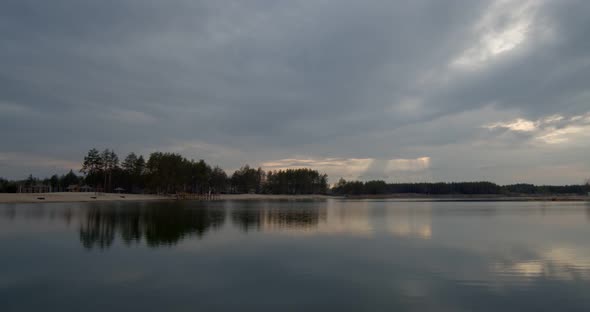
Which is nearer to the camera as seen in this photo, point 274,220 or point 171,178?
point 274,220

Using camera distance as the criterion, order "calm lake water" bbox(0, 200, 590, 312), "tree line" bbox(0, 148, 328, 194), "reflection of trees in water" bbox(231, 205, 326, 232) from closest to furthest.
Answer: "calm lake water" bbox(0, 200, 590, 312), "reflection of trees in water" bbox(231, 205, 326, 232), "tree line" bbox(0, 148, 328, 194)

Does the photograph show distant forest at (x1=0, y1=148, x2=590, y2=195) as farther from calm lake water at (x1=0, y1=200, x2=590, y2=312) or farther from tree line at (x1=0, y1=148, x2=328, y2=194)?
calm lake water at (x1=0, y1=200, x2=590, y2=312)

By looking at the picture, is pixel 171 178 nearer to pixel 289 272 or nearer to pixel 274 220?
pixel 274 220

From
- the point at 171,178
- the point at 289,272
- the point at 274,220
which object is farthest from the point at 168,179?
the point at 289,272

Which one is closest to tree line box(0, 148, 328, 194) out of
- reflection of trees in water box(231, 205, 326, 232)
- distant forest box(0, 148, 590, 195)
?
distant forest box(0, 148, 590, 195)

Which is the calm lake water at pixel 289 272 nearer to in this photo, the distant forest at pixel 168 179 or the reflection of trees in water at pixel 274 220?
the reflection of trees in water at pixel 274 220

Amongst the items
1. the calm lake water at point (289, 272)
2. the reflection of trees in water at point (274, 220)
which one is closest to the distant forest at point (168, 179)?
the reflection of trees in water at point (274, 220)

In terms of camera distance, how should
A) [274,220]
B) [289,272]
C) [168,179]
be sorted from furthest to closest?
1. [168,179]
2. [274,220]
3. [289,272]

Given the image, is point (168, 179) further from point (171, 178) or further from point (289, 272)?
point (289, 272)

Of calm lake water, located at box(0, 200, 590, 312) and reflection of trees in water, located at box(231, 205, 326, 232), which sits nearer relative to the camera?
calm lake water, located at box(0, 200, 590, 312)

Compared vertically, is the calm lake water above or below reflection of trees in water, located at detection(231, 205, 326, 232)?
above

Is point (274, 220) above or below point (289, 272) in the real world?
below

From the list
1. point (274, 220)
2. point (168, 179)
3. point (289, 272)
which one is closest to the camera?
point (289, 272)

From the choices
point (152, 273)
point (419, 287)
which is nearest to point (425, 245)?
point (419, 287)
